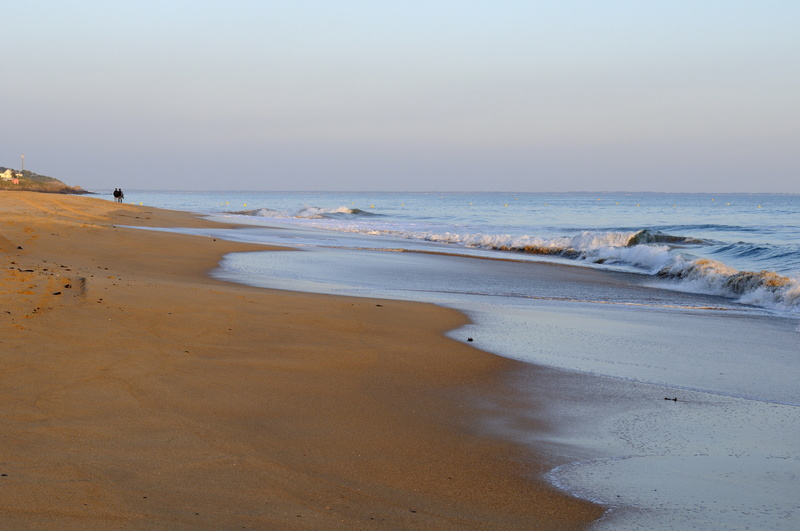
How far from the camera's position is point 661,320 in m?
9.98

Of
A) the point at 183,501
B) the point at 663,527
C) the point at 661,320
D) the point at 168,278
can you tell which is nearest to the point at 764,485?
the point at 663,527

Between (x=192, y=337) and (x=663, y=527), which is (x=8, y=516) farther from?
(x=192, y=337)

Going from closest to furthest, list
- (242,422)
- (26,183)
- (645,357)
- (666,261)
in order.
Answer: (242,422) → (645,357) → (666,261) → (26,183)

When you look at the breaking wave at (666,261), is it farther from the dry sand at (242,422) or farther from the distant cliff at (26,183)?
the distant cliff at (26,183)

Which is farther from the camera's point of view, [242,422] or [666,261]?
[666,261]

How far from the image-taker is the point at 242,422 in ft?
14.4

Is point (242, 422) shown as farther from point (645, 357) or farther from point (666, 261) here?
point (666, 261)

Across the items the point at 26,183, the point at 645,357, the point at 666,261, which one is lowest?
the point at 645,357

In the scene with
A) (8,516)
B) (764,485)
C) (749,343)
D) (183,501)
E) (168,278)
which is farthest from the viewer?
(168,278)

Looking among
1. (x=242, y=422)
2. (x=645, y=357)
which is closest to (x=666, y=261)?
(x=645, y=357)

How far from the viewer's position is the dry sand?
3189mm

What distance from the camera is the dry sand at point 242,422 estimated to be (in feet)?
10.5

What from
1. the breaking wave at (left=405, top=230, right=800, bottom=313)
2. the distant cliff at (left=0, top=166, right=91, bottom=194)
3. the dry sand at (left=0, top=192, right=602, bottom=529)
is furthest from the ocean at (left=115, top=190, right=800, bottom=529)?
the distant cliff at (left=0, top=166, right=91, bottom=194)

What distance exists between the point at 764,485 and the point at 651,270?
54.2ft
